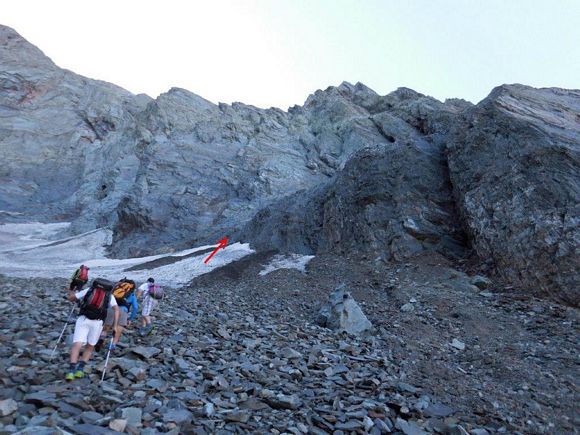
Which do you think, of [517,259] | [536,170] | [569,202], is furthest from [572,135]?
[517,259]

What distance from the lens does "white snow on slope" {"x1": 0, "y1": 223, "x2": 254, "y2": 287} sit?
2898 cm

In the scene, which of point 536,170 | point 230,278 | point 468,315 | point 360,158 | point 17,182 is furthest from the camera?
point 17,182

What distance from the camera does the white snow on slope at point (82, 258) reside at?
28984mm

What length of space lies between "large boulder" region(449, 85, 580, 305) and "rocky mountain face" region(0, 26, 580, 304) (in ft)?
0.25

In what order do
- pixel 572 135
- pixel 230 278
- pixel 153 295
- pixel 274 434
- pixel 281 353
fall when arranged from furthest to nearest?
1. pixel 230 278
2. pixel 572 135
3. pixel 153 295
4. pixel 281 353
5. pixel 274 434

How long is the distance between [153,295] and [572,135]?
23366 millimetres

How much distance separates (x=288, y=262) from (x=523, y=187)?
15275 mm

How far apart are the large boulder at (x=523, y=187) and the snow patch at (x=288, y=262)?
35.1 feet

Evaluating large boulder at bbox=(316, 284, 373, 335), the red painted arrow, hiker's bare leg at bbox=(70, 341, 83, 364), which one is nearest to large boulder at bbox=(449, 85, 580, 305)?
large boulder at bbox=(316, 284, 373, 335)

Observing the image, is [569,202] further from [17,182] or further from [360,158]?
[17,182]

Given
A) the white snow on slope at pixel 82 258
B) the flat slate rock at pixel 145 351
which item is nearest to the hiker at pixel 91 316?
the flat slate rock at pixel 145 351

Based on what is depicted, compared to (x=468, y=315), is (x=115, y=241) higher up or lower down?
lower down

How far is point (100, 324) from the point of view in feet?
28.2

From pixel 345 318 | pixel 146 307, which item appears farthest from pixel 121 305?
pixel 345 318
